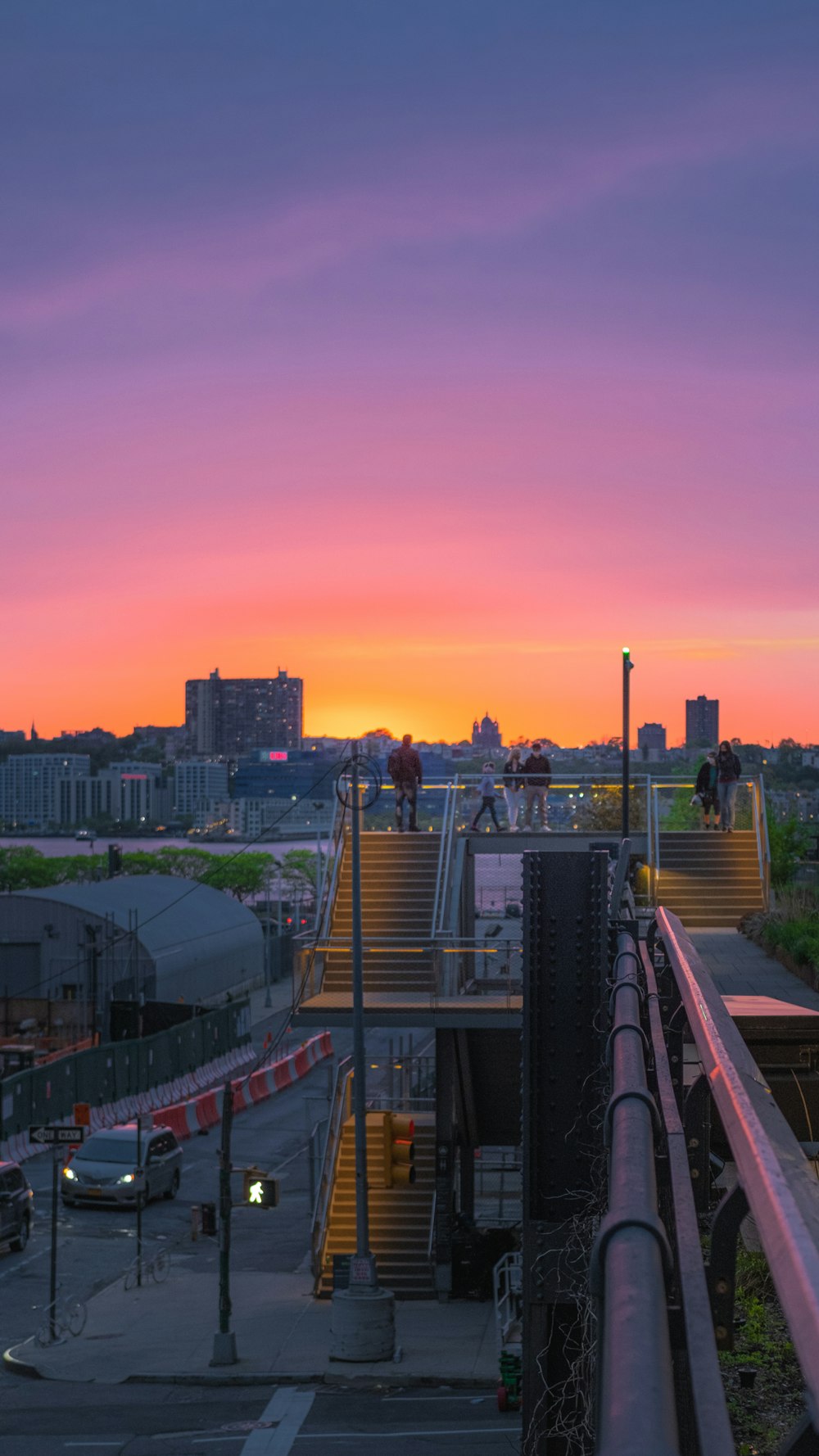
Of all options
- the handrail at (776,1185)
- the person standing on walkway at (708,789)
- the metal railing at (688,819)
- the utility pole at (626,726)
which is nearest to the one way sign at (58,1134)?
the utility pole at (626,726)

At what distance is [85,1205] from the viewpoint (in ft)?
115

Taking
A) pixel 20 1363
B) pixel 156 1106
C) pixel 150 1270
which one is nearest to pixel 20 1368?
pixel 20 1363

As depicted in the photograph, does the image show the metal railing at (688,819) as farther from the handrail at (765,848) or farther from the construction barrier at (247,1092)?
the construction barrier at (247,1092)

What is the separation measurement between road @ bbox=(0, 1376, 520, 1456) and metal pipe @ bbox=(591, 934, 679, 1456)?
1762cm

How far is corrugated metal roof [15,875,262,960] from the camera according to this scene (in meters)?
57.8

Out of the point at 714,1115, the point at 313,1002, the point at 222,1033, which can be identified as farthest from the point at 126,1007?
the point at 714,1115

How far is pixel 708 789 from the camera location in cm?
3484

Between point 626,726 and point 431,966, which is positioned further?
point 626,726

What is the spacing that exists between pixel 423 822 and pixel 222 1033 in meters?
22.0

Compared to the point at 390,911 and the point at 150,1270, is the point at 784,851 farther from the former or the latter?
the point at 150,1270

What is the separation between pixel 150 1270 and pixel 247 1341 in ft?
15.9

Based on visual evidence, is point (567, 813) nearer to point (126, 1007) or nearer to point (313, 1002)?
point (313, 1002)

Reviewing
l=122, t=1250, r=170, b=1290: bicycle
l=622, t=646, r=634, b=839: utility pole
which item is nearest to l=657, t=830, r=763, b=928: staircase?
l=622, t=646, r=634, b=839: utility pole

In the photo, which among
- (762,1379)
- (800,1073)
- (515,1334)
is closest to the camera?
(762,1379)
